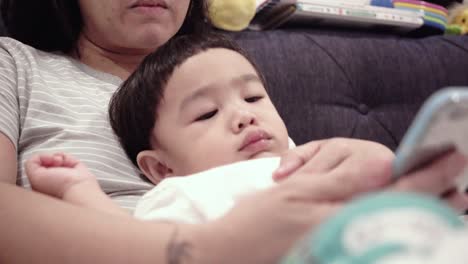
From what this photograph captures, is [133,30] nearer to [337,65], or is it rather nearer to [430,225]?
[337,65]

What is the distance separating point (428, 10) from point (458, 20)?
250 millimetres

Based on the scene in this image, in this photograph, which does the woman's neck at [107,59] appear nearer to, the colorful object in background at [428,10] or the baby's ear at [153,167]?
the baby's ear at [153,167]

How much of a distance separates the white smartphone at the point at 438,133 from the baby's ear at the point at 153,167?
0.55 m

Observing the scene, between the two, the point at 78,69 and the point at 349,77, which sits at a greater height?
the point at 78,69

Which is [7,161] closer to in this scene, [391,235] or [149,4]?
[149,4]

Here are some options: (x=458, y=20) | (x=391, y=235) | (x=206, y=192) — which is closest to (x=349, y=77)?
(x=458, y=20)

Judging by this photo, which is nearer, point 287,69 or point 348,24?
point 287,69

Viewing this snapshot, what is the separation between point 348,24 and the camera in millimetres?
1873

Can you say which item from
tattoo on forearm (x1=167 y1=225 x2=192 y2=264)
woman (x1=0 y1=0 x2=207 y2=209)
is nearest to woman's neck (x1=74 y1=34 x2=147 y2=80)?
woman (x1=0 y1=0 x2=207 y2=209)

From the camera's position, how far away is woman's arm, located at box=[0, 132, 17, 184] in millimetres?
799

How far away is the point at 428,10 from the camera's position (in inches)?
80.5

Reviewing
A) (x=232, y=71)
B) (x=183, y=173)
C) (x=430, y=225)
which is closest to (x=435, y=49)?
(x=232, y=71)

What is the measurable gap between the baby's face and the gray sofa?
544 mm

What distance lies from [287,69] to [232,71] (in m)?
0.62
